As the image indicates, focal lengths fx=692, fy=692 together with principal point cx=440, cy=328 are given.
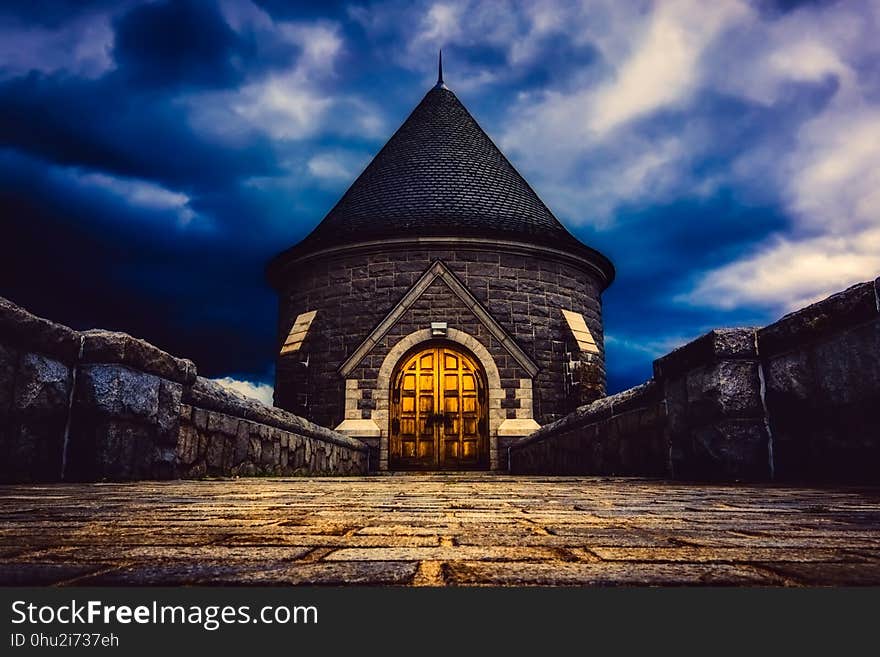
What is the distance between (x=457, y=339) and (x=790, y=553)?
13.7m

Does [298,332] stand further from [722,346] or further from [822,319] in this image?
[822,319]

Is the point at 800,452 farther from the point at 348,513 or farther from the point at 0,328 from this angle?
the point at 0,328

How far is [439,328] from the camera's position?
15078mm

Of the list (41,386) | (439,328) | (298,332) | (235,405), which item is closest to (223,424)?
(235,405)

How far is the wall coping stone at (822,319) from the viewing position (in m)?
3.68

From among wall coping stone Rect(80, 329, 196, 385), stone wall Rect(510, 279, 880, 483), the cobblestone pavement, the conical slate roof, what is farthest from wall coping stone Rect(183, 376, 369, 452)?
the conical slate roof

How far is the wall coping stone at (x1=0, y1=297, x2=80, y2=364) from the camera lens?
13.2 ft

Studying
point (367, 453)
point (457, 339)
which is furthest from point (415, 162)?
point (367, 453)

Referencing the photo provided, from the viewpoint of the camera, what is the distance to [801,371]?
172 inches

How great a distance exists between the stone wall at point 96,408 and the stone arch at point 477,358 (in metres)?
8.28

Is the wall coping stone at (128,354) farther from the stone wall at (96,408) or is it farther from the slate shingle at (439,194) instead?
the slate shingle at (439,194)

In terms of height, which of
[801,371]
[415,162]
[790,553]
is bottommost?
[790,553]

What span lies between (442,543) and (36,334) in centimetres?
378

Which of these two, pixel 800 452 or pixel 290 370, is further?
pixel 290 370
